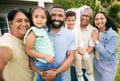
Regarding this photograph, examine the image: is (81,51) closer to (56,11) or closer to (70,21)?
(70,21)

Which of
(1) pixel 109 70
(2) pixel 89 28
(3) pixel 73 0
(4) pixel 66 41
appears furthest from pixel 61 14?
(3) pixel 73 0

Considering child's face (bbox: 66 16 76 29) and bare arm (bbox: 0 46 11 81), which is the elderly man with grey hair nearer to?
child's face (bbox: 66 16 76 29)

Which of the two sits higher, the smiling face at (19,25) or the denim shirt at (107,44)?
the smiling face at (19,25)

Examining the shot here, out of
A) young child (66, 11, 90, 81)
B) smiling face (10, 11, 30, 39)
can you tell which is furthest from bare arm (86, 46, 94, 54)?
smiling face (10, 11, 30, 39)

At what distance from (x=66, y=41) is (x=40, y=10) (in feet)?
A: 1.88

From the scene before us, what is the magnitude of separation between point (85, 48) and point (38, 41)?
1274 millimetres

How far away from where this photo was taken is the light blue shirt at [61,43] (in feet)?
13.9

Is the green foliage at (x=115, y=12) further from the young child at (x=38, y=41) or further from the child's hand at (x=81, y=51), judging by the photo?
the young child at (x=38, y=41)

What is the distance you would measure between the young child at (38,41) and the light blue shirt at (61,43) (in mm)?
226

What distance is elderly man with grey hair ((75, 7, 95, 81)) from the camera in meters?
4.92

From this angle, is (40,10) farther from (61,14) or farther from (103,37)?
(103,37)

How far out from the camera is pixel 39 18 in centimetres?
389

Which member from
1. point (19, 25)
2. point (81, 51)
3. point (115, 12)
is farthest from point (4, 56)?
point (115, 12)

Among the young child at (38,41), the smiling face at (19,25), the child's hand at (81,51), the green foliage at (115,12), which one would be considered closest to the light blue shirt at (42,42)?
the young child at (38,41)
